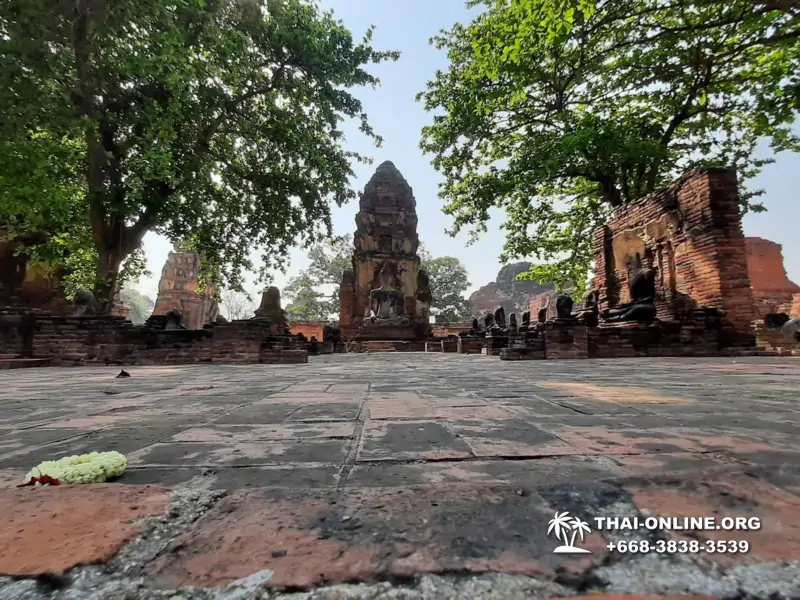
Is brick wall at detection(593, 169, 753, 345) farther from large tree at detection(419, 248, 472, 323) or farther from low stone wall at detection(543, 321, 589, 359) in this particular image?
large tree at detection(419, 248, 472, 323)

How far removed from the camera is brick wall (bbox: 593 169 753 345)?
8.35 meters

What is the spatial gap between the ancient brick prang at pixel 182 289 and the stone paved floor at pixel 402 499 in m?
34.7

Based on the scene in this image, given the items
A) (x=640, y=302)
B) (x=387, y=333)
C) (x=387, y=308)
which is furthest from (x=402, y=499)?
(x=387, y=308)

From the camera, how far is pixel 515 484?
1.00 m

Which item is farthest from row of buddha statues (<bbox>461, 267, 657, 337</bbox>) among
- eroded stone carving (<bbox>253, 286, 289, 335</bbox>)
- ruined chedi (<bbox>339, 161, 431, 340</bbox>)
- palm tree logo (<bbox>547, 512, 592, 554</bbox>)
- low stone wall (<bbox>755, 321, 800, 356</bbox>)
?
ruined chedi (<bbox>339, 161, 431, 340</bbox>)

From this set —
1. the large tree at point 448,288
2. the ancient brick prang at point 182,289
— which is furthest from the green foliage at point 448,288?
the ancient brick prang at point 182,289

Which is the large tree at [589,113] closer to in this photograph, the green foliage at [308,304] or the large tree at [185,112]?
the large tree at [185,112]

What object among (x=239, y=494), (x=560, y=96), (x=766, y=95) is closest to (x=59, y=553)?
(x=239, y=494)

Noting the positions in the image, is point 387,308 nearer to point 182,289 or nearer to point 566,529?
point 566,529

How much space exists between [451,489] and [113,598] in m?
0.63

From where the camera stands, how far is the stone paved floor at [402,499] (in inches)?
25.1

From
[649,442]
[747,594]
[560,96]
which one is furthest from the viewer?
[560,96]

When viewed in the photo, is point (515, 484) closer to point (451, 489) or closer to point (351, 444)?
point (451, 489)

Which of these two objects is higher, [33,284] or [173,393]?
[33,284]
